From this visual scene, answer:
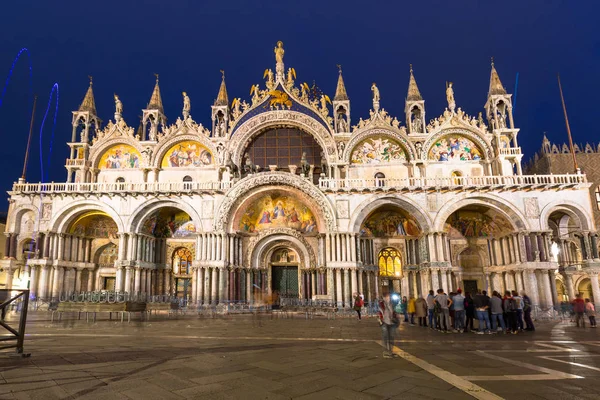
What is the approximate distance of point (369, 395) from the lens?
475 centimetres

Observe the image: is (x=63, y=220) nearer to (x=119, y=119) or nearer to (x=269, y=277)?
(x=119, y=119)

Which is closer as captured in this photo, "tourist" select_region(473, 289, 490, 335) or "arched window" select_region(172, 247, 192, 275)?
"tourist" select_region(473, 289, 490, 335)

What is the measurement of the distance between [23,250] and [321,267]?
853 inches

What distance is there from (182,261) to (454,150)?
22936mm

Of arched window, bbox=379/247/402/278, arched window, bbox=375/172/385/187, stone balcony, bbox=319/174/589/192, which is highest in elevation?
arched window, bbox=375/172/385/187

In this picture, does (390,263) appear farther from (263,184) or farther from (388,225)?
(263,184)

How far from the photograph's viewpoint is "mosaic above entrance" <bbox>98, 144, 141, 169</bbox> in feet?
97.5

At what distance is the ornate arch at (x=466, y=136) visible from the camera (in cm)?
2792

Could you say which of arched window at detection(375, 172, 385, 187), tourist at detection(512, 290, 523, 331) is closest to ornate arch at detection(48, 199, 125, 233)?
arched window at detection(375, 172, 385, 187)

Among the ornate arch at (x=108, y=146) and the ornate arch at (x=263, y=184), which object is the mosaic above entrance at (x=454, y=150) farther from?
the ornate arch at (x=108, y=146)

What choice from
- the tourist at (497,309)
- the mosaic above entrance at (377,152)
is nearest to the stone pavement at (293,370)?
the tourist at (497,309)

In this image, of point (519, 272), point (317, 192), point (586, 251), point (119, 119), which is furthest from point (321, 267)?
point (119, 119)

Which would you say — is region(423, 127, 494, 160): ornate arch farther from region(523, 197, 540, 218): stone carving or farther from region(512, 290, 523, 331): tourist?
region(512, 290, 523, 331): tourist

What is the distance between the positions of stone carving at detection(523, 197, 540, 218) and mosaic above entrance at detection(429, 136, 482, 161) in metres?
5.11
